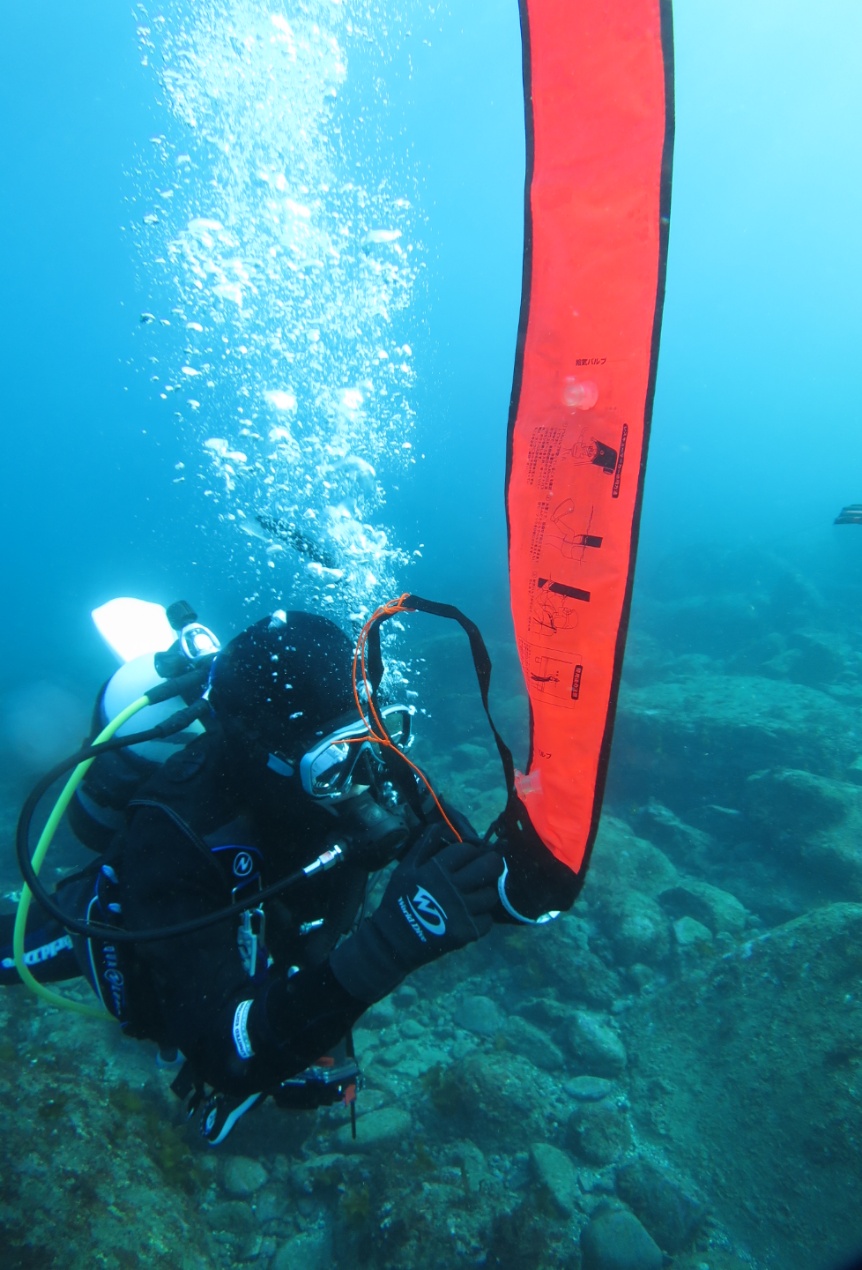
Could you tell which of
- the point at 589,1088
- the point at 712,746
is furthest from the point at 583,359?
the point at 712,746

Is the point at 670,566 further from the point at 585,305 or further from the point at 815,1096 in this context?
the point at 585,305

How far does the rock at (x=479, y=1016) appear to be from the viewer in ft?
19.8

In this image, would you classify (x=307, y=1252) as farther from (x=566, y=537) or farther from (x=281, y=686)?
(x=566, y=537)

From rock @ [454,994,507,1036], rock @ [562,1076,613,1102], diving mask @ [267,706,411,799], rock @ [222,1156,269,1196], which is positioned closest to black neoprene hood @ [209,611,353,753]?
diving mask @ [267,706,411,799]

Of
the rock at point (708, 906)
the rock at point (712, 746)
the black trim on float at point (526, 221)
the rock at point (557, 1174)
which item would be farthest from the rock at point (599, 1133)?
the rock at point (712, 746)

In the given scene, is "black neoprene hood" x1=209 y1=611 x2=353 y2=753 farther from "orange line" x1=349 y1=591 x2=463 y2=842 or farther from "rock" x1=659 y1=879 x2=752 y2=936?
"rock" x1=659 y1=879 x2=752 y2=936

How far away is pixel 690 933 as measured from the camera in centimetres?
689

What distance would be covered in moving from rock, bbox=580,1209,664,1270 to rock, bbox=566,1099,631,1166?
20.9 inches

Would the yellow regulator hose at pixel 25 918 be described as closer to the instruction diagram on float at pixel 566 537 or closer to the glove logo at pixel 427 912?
the glove logo at pixel 427 912

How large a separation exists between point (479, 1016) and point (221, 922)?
4.96m

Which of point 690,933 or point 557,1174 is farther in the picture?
point 690,933

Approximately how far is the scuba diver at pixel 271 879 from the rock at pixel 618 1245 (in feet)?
8.19

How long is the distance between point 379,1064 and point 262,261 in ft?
42.9

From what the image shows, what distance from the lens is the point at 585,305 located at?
142cm
